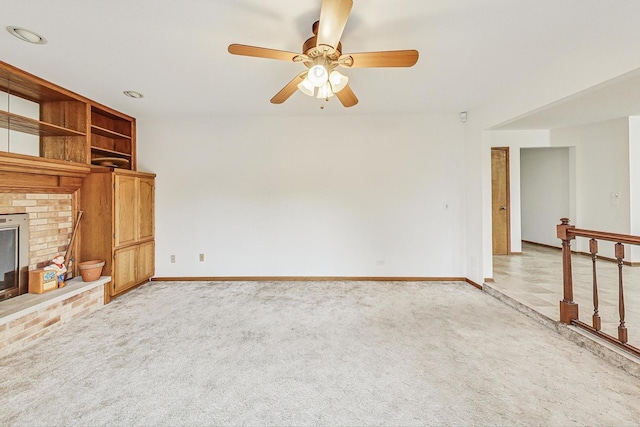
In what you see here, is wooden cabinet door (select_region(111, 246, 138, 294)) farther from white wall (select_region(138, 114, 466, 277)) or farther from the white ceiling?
the white ceiling

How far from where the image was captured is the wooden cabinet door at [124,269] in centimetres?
326

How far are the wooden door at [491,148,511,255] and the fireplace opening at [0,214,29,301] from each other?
22.4 ft

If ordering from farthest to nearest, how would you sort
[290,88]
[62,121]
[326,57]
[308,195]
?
[308,195]
[62,121]
[290,88]
[326,57]

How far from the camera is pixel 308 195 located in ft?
13.2

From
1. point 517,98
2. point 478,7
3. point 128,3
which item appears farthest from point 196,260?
point 517,98

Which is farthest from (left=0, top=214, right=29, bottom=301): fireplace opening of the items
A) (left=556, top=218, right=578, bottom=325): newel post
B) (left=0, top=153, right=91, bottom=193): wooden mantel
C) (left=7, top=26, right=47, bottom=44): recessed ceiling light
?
(left=556, top=218, right=578, bottom=325): newel post

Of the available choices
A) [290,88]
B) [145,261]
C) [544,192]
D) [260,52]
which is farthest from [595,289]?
[145,261]

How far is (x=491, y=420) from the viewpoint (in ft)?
4.81

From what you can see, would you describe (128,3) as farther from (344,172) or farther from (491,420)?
(491,420)

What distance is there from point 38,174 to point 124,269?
136 centimetres

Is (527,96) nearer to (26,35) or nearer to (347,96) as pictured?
(347,96)

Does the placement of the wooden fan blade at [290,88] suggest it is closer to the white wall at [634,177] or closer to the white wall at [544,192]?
the white wall at [634,177]

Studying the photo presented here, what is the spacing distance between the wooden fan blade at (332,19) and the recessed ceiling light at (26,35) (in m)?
2.16

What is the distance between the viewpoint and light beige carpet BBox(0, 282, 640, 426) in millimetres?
1522
